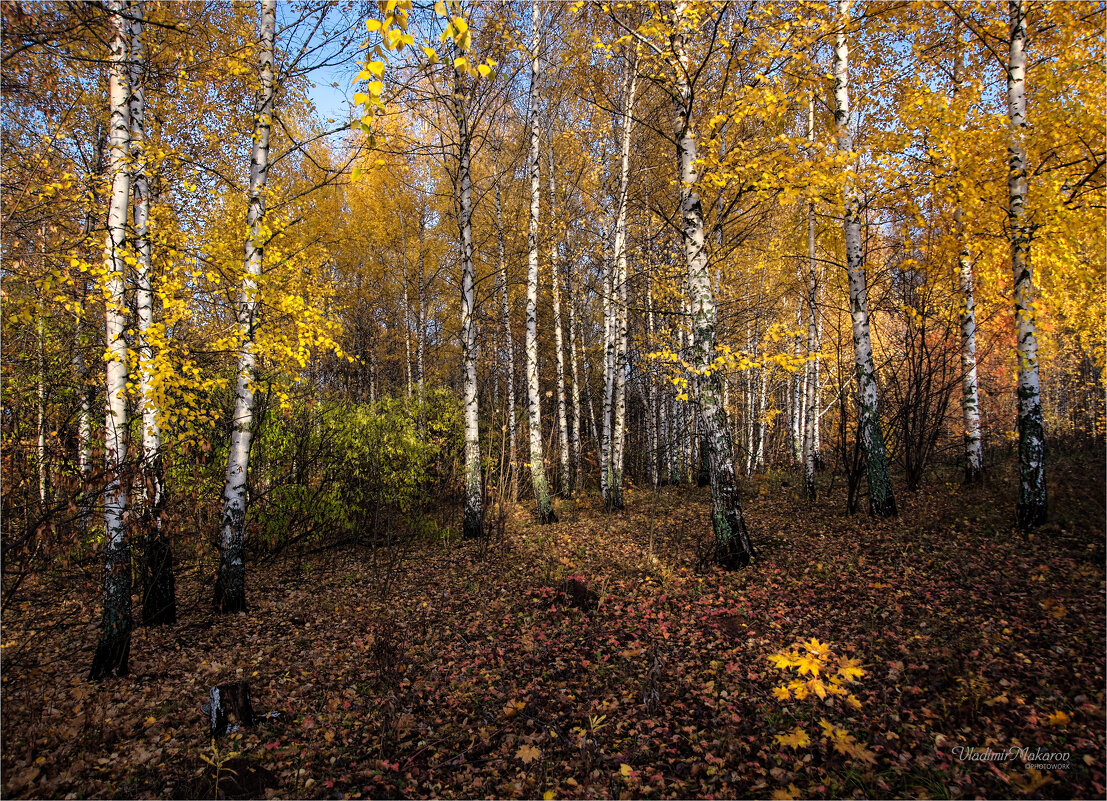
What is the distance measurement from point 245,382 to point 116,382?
1364mm

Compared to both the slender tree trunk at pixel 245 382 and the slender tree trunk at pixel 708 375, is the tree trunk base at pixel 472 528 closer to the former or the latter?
the slender tree trunk at pixel 245 382

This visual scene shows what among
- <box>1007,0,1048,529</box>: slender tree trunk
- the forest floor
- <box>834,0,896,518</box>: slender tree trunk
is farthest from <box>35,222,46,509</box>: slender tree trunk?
<box>1007,0,1048,529</box>: slender tree trunk

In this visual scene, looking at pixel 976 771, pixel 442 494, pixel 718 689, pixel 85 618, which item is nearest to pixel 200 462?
pixel 85 618

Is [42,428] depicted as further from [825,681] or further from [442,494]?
[825,681]

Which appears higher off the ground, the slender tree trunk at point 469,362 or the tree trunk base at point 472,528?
the slender tree trunk at point 469,362

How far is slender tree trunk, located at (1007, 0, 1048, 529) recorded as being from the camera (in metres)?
5.55

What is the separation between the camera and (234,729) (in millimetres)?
3463

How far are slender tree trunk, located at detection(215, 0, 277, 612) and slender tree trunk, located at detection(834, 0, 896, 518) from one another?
7513mm

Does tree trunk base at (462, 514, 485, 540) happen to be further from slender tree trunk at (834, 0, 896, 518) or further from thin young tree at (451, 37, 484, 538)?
slender tree trunk at (834, 0, 896, 518)

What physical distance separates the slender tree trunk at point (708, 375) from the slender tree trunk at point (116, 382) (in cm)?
563

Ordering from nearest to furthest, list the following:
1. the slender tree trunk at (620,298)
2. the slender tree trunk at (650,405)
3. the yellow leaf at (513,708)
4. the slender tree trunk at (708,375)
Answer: the yellow leaf at (513,708)
the slender tree trunk at (708,375)
the slender tree trunk at (620,298)
the slender tree trunk at (650,405)

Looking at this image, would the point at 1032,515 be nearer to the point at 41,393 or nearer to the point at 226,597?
the point at 226,597

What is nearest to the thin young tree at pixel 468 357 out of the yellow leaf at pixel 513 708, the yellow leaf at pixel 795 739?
the yellow leaf at pixel 513 708

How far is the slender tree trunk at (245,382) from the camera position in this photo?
5.31m
